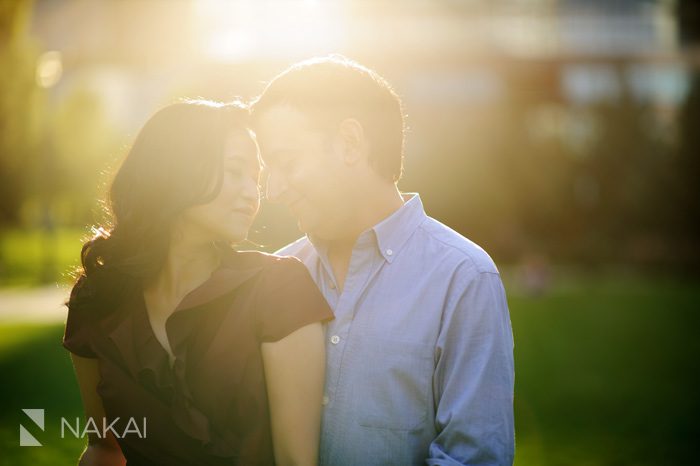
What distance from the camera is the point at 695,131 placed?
34562 millimetres

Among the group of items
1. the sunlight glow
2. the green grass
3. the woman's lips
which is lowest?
Result: the green grass

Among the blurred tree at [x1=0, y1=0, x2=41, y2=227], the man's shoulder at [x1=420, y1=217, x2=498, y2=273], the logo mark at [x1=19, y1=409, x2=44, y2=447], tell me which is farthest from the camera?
the blurred tree at [x1=0, y1=0, x2=41, y2=227]

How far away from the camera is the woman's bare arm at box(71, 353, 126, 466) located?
117 inches

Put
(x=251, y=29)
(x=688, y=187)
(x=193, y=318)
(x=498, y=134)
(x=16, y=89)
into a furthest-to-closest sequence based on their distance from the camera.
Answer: (x=498, y=134) < (x=251, y=29) < (x=688, y=187) < (x=16, y=89) < (x=193, y=318)

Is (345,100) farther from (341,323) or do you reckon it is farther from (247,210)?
(341,323)

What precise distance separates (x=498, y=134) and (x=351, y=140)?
35.1 m

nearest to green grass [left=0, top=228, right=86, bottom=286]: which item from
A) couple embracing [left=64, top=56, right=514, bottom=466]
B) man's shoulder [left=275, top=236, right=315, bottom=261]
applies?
man's shoulder [left=275, top=236, right=315, bottom=261]

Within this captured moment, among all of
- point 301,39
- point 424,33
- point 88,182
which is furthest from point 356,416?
point 424,33

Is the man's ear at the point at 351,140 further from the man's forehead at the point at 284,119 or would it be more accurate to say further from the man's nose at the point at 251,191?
the man's nose at the point at 251,191

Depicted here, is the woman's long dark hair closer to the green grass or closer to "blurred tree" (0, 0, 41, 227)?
the green grass

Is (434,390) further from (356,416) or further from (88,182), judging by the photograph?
(88,182)

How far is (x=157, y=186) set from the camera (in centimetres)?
300

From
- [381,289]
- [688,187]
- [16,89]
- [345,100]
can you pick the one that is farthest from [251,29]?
[381,289]

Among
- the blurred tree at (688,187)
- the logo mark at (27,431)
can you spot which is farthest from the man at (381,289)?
the blurred tree at (688,187)
